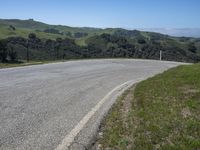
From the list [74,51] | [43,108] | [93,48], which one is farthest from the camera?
[93,48]

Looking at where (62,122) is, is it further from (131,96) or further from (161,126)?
(131,96)

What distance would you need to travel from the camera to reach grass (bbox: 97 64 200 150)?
230 inches

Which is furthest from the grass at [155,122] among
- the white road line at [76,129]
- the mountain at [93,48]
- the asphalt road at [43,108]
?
the mountain at [93,48]

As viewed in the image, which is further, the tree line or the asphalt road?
the tree line

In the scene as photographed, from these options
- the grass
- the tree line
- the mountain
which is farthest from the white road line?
the mountain

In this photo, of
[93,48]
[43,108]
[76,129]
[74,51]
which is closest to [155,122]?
[76,129]

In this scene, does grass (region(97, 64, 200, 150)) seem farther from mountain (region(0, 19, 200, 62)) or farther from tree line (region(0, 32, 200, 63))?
mountain (region(0, 19, 200, 62))

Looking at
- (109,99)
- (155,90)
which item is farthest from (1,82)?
(155,90)

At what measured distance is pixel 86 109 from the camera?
8.66 m

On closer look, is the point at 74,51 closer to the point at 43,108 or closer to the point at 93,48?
the point at 93,48

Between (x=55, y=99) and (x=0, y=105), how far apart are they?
5.43ft

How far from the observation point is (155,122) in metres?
7.15

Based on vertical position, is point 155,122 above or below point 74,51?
above

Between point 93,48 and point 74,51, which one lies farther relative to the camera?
point 93,48
